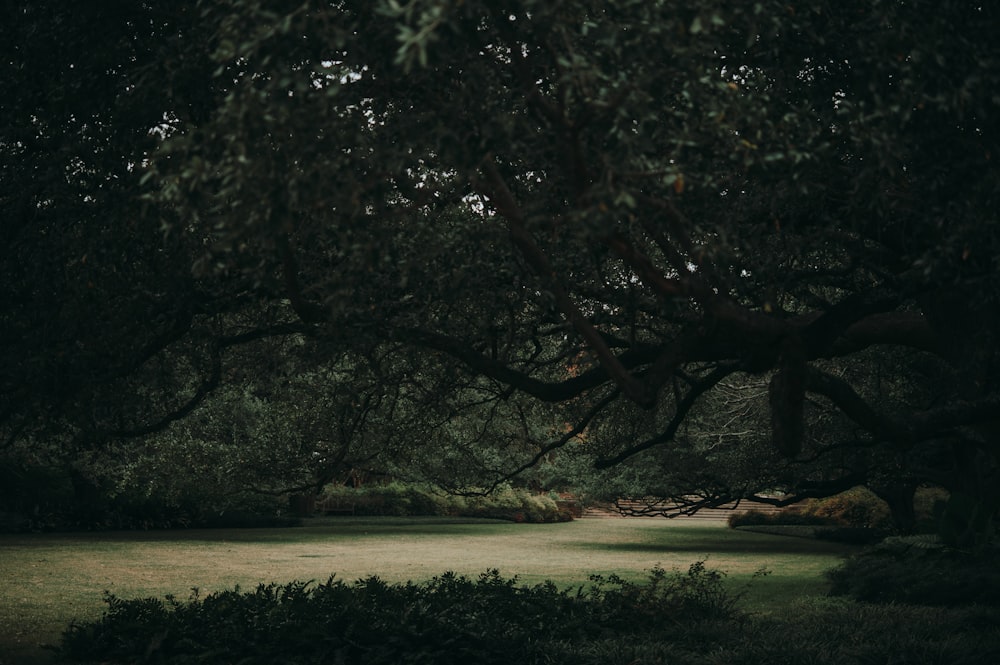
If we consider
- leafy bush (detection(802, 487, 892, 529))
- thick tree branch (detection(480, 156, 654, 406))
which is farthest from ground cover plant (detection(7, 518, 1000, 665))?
leafy bush (detection(802, 487, 892, 529))

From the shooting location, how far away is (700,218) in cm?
819

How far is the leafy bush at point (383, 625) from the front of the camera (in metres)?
10.6

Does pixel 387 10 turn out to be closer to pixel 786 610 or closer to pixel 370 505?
pixel 786 610

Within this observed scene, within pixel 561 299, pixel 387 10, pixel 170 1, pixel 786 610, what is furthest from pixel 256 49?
pixel 786 610

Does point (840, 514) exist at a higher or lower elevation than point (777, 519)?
higher

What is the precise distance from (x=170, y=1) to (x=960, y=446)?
1453 cm

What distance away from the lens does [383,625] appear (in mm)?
10906

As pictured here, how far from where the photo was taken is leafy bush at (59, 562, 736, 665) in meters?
10.6

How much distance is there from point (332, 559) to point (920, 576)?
53.2 ft

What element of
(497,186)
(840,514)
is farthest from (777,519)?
(497,186)

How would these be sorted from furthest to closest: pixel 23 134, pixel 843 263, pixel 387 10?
pixel 843 263 < pixel 23 134 < pixel 387 10

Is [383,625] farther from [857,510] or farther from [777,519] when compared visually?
[777,519]

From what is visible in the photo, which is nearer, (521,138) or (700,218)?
(521,138)

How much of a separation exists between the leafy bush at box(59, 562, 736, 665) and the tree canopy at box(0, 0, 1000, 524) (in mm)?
2244
